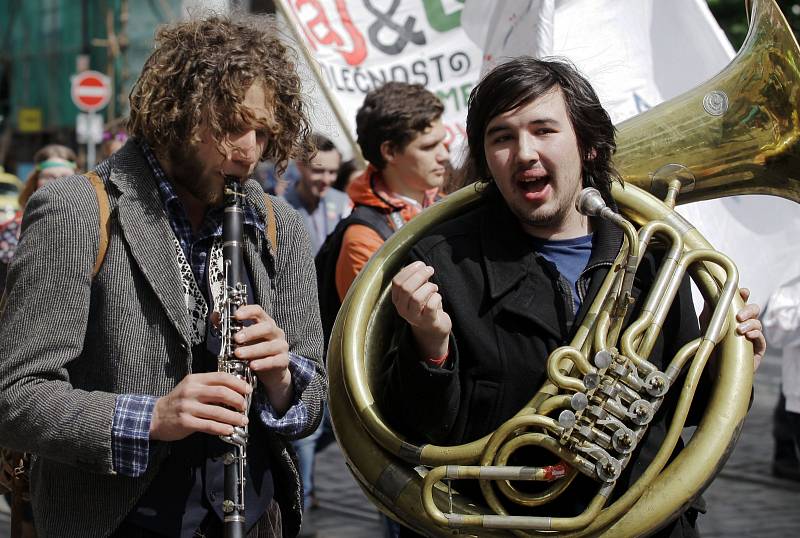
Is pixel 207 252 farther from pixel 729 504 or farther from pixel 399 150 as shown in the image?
pixel 729 504

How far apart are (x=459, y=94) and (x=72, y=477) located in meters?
3.70

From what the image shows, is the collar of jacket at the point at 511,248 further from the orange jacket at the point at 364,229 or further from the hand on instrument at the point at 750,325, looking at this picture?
the orange jacket at the point at 364,229

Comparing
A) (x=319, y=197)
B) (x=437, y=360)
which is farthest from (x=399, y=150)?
(x=319, y=197)

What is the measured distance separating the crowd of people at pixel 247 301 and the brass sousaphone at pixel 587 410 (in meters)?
0.07

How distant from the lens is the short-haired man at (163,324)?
6.97 feet

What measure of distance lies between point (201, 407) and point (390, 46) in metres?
3.89

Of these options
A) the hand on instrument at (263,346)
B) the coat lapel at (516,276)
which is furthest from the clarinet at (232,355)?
the coat lapel at (516,276)

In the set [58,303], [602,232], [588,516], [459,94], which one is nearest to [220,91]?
[58,303]

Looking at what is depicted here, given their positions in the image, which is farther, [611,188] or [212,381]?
[611,188]

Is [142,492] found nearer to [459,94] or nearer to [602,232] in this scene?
[602,232]

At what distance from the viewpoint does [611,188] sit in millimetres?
2553

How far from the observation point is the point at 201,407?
82.1 inches

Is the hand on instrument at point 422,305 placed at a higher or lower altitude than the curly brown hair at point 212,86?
lower

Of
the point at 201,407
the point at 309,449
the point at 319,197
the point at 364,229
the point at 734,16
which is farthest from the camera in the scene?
the point at 734,16
